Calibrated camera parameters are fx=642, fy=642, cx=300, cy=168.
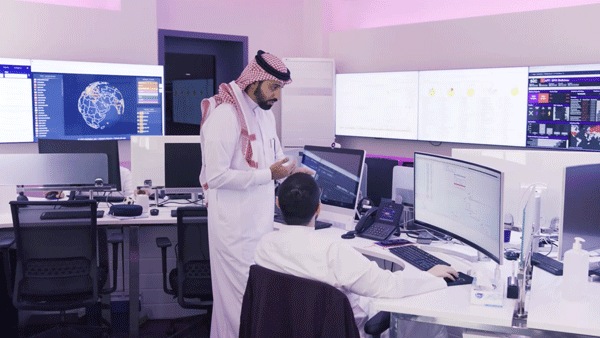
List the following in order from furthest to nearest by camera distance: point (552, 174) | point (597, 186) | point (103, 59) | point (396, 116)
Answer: point (396, 116), point (103, 59), point (552, 174), point (597, 186)

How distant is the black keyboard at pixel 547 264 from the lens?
8.77 feet

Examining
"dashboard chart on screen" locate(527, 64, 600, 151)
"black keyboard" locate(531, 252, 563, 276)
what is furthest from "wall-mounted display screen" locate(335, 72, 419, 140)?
"black keyboard" locate(531, 252, 563, 276)

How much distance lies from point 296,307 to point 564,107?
4.26m

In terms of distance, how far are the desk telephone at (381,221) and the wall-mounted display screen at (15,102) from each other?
374 cm

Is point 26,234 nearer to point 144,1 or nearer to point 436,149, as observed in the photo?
point 144,1

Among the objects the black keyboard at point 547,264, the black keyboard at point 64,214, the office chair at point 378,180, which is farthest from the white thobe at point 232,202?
the black keyboard at point 547,264

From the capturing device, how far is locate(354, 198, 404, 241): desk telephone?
10.9ft

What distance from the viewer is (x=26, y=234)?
11.3 ft

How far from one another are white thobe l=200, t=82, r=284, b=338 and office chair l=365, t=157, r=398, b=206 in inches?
41.9

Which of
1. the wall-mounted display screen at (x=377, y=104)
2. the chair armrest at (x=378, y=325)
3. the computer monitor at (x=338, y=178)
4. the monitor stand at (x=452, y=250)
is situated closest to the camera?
the chair armrest at (x=378, y=325)

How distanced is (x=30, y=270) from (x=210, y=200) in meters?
1.09

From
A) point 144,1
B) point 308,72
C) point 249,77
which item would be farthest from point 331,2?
point 249,77

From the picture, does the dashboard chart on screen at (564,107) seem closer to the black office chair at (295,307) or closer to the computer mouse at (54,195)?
the computer mouse at (54,195)

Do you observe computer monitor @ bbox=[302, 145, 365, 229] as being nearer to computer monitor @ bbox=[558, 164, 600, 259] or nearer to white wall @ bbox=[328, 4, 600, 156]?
computer monitor @ bbox=[558, 164, 600, 259]
